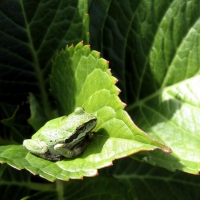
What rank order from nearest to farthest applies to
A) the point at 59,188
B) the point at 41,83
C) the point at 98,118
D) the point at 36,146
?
the point at 98,118, the point at 36,146, the point at 59,188, the point at 41,83

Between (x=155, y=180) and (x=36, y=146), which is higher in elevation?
(x=36, y=146)

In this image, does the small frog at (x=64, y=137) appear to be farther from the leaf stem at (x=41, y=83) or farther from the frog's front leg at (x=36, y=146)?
the leaf stem at (x=41, y=83)

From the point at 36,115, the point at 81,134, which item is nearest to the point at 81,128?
the point at 81,134

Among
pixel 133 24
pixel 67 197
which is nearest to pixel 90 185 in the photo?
pixel 67 197

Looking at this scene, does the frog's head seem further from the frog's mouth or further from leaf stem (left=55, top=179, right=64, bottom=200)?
leaf stem (left=55, top=179, right=64, bottom=200)

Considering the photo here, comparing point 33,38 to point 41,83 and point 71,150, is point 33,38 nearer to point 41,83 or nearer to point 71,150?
point 41,83

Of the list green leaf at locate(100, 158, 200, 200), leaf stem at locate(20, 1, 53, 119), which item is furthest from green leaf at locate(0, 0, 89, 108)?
green leaf at locate(100, 158, 200, 200)

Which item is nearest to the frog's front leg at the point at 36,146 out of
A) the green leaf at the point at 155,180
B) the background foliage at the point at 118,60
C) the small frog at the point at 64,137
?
the small frog at the point at 64,137
